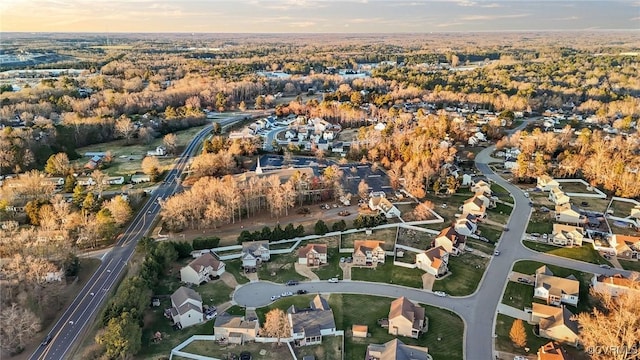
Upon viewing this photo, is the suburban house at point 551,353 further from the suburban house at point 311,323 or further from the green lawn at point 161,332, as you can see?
the green lawn at point 161,332

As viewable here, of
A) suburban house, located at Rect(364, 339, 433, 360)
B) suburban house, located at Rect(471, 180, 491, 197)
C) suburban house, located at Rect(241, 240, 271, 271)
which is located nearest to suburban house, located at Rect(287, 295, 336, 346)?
suburban house, located at Rect(364, 339, 433, 360)

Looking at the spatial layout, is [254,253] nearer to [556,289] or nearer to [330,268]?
[330,268]

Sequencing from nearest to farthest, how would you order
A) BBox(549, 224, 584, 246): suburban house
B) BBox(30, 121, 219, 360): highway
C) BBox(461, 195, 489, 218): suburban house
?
BBox(30, 121, 219, 360): highway < BBox(549, 224, 584, 246): suburban house < BBox(461, 195, 489, 218): suburban house

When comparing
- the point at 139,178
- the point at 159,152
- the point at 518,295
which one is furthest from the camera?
the point at 159,152

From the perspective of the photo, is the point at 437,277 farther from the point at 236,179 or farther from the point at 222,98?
the point at 222,98

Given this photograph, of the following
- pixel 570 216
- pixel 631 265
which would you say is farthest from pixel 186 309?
pixel 570 216

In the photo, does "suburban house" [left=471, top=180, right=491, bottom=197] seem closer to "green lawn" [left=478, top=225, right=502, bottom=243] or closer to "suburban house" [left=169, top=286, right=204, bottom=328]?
"green lawn" [left=478, top=225, right=502, bottom=243]

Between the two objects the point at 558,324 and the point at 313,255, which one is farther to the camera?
the point at 313,255

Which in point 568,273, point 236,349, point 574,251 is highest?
point 574,251
